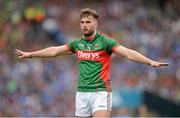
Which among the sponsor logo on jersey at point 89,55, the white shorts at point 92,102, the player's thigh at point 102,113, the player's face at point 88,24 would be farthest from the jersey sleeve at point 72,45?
the player's thigh at point 102,113

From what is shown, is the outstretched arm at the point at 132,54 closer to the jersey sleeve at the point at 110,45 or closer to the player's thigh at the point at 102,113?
the jersey sleeve at the point at 110,45

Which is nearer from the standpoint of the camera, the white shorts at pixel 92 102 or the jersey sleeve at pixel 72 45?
the white shorts at pixel 92 102

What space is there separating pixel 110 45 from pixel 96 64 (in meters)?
0.35

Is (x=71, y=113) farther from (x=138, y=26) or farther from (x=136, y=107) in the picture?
(x=138, y=26)

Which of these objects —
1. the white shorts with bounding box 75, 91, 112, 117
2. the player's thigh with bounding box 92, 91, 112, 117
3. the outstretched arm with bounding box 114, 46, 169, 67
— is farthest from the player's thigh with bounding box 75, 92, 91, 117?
the outstretched arm with bounding box 114, 46, 169, 67

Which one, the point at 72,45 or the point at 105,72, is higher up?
the point at 72,45

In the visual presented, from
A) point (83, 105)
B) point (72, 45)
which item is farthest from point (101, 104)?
point (72, 45)

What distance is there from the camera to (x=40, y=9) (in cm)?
2286

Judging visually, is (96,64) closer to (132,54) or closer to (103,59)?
(103,59)

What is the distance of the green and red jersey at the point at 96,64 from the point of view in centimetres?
1017

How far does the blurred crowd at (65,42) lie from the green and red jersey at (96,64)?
863 centimetres

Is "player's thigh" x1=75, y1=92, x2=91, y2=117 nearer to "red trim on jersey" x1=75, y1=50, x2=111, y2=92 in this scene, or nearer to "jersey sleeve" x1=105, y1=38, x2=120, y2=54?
"red trim on jersey" x1=75, y1=50, x2=111, y2=92

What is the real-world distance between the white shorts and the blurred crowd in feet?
27.8

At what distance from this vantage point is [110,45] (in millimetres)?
10148
